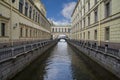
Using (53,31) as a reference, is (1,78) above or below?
below

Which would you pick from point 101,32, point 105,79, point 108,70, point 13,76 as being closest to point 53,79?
point 13,76

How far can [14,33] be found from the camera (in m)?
18.8

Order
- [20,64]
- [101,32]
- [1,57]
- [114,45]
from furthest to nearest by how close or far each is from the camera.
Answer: [101,32]
[114,45]
[20,64]
[1,57]

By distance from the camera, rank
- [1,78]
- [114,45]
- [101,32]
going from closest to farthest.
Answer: [1,78], [114,45], [101,32]

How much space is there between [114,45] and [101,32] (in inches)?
196

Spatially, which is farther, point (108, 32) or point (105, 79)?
point (108, 32)

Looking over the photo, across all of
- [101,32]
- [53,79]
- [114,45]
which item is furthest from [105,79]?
[101,32]

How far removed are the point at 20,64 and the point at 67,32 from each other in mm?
91140

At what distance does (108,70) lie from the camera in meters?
13.1

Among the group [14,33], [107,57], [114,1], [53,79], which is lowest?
[53,79]

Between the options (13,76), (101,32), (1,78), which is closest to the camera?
(1,78)

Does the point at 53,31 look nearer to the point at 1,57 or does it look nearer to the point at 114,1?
the point at 114,1

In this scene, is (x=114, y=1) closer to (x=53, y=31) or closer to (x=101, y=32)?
(x=101, y=32)

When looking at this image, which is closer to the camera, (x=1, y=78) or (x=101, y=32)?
(x=1, y=78)
